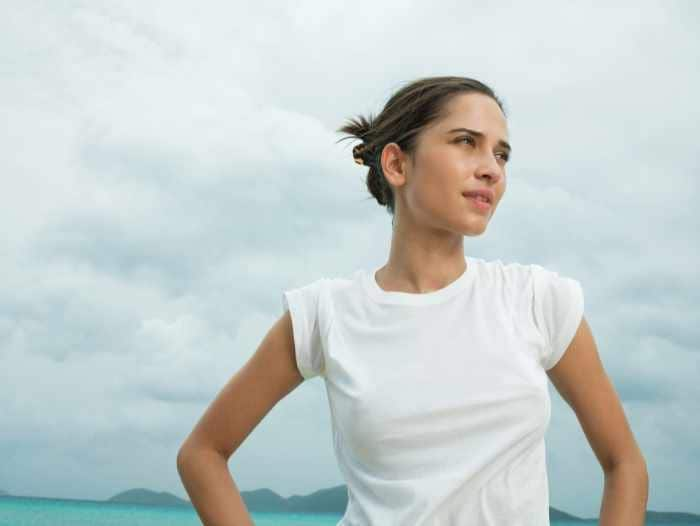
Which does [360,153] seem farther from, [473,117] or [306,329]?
[306,329]

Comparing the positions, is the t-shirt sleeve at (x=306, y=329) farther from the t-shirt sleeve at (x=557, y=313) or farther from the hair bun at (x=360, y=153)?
the t-shirt sleeve at (x=557, y=313)

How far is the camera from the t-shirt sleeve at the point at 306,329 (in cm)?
270

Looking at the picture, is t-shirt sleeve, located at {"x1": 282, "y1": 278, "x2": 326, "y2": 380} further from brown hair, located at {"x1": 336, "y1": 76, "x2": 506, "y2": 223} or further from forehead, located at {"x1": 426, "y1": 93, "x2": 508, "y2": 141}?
forehead, located at {"x1": 426, "y1": 93, "x2": 508, "y2": 141}

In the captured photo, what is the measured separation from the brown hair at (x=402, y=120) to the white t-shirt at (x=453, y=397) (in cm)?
42

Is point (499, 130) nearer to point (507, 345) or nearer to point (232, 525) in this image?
point (507, 345)

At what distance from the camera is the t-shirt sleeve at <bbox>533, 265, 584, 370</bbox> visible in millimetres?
2486

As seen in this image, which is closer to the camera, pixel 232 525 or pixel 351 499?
pixel 351 499

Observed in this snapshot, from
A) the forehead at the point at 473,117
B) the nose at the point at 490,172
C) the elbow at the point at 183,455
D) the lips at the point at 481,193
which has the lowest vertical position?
the elbow at the point at 183,455

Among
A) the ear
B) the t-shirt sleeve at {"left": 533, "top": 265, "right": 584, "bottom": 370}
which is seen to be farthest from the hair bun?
the t-shirt sleeve at {"left": 533, "top": 265, "right": 584, "bottom": 370}

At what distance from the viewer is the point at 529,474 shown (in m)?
2.38

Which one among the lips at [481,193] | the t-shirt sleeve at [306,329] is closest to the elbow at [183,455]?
the t-shirt sleeve at [306,329]

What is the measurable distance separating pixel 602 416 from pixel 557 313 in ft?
1.02

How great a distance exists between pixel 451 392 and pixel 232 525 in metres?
0.80

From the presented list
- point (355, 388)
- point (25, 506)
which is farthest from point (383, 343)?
point (25, 506)
